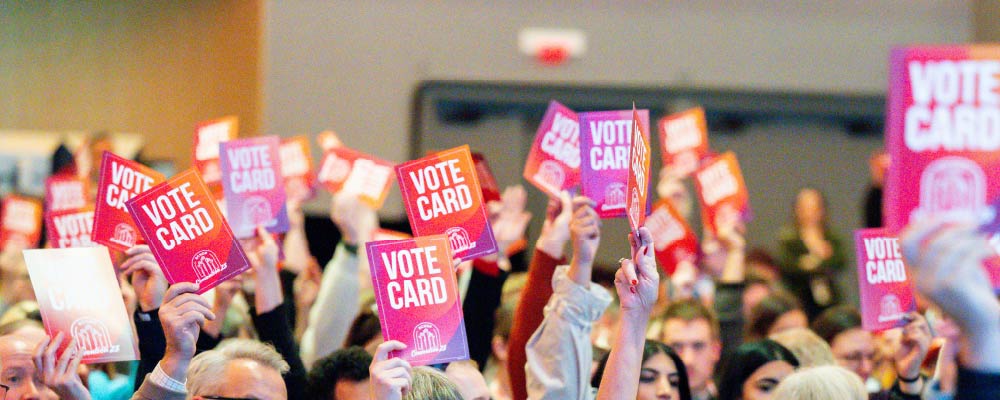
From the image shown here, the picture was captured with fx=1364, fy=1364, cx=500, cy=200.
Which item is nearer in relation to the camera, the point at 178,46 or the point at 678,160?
the point at 678,160

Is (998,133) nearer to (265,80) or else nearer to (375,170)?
(375,170)

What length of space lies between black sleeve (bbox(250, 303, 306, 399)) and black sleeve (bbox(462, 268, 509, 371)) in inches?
25.4

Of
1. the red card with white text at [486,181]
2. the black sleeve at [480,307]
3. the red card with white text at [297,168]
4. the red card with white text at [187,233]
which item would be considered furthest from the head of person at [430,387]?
the red card with white text at [297,168]

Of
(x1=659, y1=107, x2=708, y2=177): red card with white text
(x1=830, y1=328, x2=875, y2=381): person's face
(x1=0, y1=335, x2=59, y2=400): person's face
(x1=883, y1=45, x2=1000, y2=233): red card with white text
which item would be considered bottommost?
(x1=830, y1=328, x2=875, y2=381): person's face

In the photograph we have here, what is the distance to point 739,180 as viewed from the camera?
6254mm

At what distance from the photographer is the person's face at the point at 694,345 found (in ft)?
16.9

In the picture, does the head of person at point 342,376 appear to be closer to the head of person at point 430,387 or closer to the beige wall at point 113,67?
the head of person at point 430,387

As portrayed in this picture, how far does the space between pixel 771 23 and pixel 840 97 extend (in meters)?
0.88

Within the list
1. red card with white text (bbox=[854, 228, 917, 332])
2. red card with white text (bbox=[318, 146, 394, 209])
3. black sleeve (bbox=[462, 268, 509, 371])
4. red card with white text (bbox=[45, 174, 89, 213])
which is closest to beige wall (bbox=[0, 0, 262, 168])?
red card with white text (bbox=[45, 174, 89, 213])

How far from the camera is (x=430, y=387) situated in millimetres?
3350

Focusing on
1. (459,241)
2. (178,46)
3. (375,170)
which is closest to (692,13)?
(178,46)

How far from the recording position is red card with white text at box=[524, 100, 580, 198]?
462cm

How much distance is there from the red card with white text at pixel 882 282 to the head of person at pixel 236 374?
72.2 inches

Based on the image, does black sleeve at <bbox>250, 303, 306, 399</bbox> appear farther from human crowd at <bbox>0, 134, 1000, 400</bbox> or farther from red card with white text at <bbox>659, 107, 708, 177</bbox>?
red card with white text at <bbox>659, 107, 708, 177</bbox>
